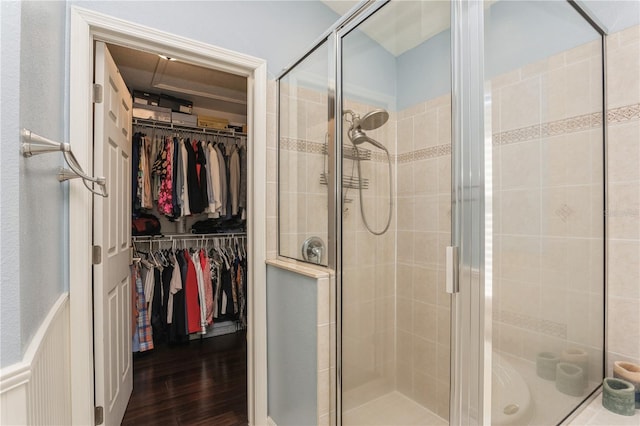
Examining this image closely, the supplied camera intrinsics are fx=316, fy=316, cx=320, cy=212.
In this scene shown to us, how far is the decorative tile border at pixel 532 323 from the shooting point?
0.89 m

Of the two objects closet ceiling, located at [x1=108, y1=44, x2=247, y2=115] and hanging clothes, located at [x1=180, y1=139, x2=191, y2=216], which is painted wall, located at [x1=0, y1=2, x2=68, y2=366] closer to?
closet ceiling, located at [x1=108, y1=44, x2=247, y2=115]

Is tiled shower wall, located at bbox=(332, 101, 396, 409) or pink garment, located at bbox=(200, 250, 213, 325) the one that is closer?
tiled shower wall, located at bbox=(332, 101, 396, 409)

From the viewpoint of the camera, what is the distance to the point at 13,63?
646mm

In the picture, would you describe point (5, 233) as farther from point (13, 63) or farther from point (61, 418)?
point (61, 418)

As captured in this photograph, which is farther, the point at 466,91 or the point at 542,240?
the point at 542,240

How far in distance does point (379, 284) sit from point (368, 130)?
0.60m

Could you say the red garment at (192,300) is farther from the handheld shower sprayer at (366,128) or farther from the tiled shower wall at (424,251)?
the tiled shower wall at (424,251)

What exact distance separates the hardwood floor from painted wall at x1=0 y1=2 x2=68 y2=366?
4.02 ft

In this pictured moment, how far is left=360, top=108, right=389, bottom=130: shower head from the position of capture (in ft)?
3.86

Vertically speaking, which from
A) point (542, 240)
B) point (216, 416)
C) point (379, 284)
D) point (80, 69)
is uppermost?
point (80, 69)

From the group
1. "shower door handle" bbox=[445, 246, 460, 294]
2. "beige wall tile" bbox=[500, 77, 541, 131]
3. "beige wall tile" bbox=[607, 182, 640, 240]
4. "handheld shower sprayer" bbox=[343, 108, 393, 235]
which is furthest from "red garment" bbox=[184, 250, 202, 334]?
"beige wall tile" bbox=[607, 182, 640, 240]

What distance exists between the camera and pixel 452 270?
903 millimetres

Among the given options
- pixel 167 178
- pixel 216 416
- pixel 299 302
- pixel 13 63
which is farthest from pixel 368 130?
pixel 167 178

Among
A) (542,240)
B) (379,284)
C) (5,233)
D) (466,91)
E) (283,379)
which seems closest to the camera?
(5,233)
